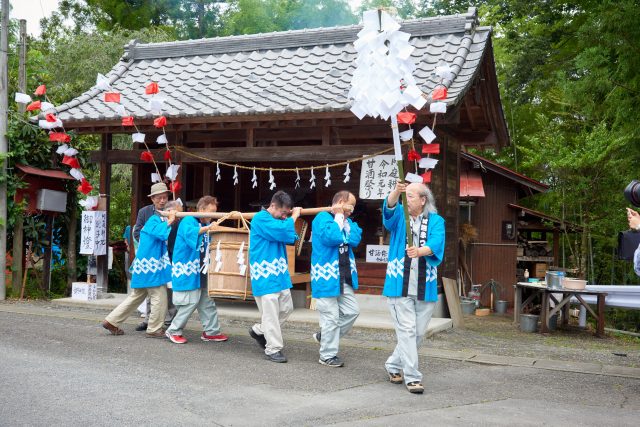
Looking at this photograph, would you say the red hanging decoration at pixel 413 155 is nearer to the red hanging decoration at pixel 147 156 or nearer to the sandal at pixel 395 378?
the sandal at pixel 395 378

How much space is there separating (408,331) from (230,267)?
3674mm

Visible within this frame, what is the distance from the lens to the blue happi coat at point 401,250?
246 inches

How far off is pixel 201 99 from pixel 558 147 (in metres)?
8.47

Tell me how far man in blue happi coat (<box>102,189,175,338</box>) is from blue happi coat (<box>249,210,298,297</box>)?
1.45m

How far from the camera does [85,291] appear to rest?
12016 millimetres

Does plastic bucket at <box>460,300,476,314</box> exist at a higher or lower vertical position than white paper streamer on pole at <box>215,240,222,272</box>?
lower

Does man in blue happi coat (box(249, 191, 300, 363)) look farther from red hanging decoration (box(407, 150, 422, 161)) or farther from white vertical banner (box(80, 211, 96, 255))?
white vertical banner (box(80, 211, 96, 255))

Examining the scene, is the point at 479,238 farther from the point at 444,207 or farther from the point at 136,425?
the point at 136,425

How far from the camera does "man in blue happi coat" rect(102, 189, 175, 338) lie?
28.0 feet

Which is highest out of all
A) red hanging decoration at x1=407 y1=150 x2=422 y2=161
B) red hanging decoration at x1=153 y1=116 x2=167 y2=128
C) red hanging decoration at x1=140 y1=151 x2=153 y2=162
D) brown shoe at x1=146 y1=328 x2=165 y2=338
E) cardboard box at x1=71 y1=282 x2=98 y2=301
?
red hanging decoration at x1=153 y1=116 x2=167 y2=128

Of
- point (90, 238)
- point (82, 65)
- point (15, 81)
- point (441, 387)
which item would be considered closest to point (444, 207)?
point (441, 387)

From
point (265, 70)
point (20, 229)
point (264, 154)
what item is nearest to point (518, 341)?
point (264, 154)

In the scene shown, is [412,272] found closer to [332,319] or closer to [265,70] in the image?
[332,319]

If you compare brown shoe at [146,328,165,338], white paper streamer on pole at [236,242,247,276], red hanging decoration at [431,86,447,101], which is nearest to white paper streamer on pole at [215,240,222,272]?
white paper streamer on pole at [236,242,247,276]
